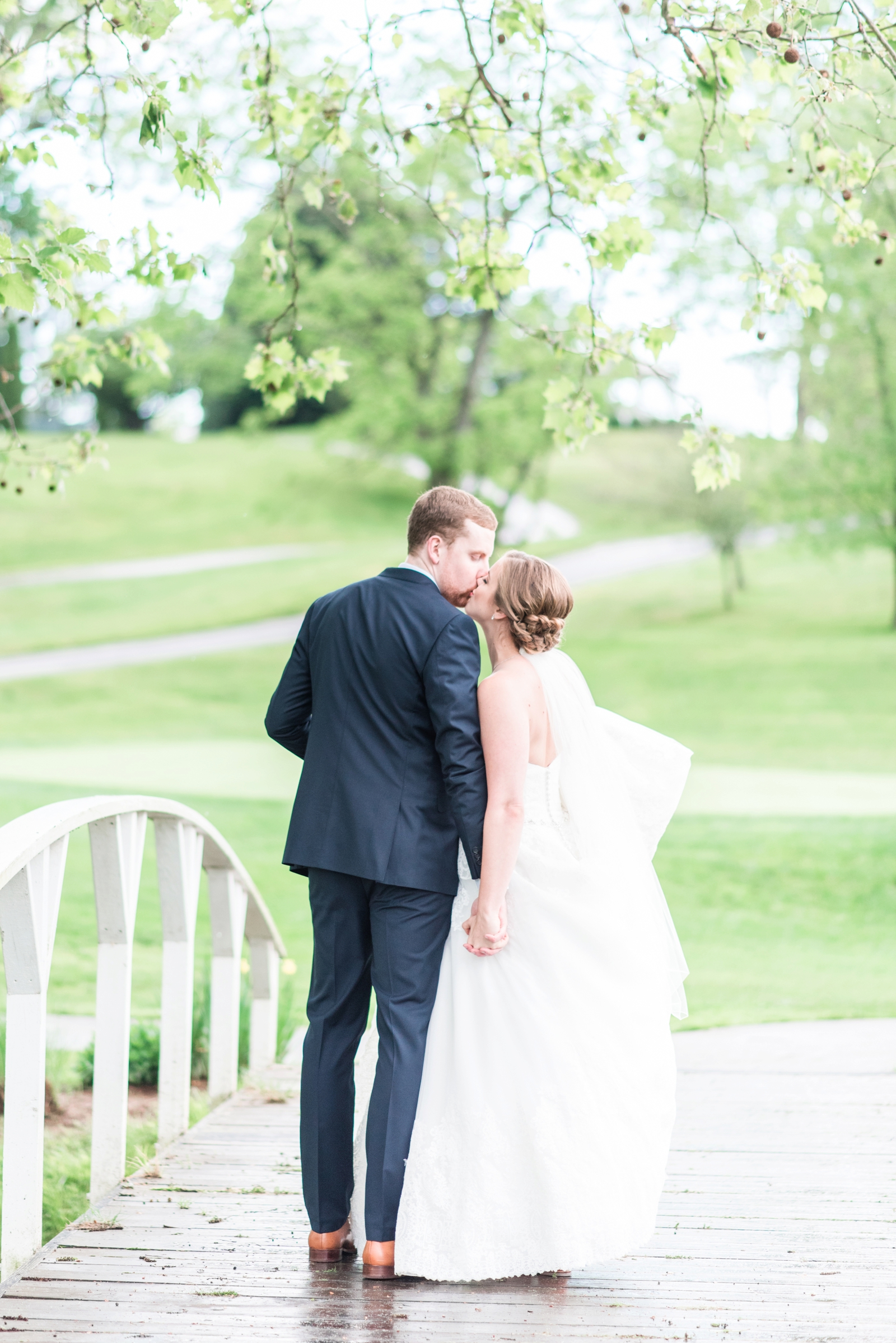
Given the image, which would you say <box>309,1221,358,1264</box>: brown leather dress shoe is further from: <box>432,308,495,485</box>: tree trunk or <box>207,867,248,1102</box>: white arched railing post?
<box>432,308,495,485</box>: tree trunk

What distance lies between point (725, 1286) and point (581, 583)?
34147mm

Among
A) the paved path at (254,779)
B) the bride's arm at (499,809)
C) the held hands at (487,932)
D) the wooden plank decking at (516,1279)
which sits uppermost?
the bride's arm at (499,809)

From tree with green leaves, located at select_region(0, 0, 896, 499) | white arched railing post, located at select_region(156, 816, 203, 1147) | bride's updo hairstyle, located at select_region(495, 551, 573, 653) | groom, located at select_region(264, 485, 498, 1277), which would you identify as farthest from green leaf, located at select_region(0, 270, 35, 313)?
white arched railing post, located at select_region(156, 816, 203, 1147)

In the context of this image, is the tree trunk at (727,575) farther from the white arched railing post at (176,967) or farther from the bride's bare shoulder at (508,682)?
the bride's bare shoulder at (508,682)

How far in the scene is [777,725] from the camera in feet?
79.2

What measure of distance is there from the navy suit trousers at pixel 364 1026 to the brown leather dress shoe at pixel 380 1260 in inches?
0.8

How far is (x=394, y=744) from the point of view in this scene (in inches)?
129

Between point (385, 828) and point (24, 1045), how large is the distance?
3.26ft

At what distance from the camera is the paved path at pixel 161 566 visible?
1414 inches

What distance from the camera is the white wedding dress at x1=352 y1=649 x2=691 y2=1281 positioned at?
3.11 m

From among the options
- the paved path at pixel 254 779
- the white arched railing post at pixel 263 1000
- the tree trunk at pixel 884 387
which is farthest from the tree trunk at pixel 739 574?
the white arched railing post at pixel 263 1000

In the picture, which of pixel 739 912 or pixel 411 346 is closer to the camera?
pixel 739 912

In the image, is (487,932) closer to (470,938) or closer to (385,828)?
(470,938)

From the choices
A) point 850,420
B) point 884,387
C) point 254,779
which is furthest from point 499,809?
point 850,420
